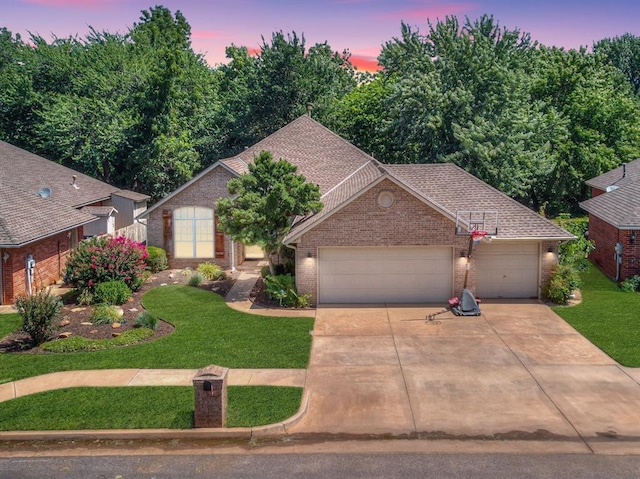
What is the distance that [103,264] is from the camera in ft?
75.8

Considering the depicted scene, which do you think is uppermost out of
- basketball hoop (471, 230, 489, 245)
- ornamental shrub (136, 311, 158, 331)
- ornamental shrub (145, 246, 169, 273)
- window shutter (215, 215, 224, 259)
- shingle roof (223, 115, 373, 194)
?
shingle roof (223, 115, 373, 194)

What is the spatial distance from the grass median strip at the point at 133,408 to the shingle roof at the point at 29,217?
9197mm

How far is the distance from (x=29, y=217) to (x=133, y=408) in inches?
536

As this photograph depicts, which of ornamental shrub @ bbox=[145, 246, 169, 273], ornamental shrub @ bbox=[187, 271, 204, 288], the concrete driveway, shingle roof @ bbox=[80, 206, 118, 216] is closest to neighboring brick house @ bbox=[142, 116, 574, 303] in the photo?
the concrete driveway

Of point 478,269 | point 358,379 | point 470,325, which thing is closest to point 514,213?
point 478,269

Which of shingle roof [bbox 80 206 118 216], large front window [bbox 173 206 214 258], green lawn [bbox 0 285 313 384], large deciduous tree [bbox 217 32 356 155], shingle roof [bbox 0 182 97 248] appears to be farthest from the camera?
large deciduous tree [bbox 217 32 356 155]

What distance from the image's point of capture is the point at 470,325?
1995 centimetres

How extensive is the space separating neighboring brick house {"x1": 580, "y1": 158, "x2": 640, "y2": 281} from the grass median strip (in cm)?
1645

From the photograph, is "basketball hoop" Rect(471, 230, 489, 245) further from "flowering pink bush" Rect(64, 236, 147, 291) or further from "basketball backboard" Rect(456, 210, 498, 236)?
"flowering pink bush" Rect(64, 236, 147, 291)

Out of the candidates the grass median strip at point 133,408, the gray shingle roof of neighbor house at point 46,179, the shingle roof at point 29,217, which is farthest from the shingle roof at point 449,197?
the gray shingle roof of neighbor house at point 46,179

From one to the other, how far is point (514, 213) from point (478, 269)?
265 centimetres

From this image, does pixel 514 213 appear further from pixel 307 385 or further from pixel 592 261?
pixel 307 385

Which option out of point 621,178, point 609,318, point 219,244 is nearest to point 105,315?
point 219,244

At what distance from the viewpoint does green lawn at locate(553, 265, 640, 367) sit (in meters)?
17.3
